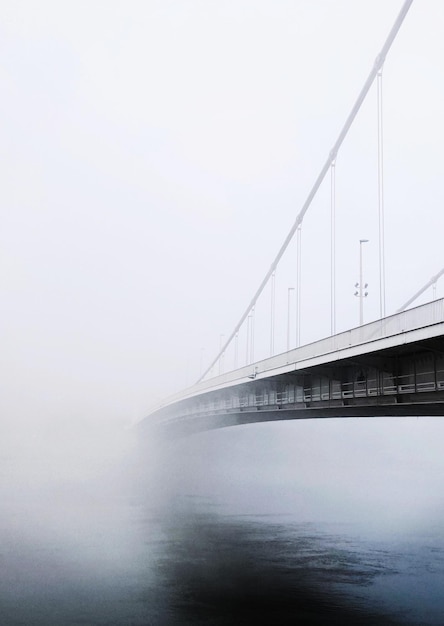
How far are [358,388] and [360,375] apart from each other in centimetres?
47

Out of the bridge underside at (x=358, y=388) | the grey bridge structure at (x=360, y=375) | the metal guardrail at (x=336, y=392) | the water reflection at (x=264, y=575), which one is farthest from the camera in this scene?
the water reflection at (x=264, y=575)

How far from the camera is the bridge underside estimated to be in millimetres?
17234

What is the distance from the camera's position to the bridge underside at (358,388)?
1723 centimetres

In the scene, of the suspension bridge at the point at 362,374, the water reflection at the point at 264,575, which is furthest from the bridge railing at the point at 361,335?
the water reflection at the point at 264,575

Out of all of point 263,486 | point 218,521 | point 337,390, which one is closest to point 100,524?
point 218,521

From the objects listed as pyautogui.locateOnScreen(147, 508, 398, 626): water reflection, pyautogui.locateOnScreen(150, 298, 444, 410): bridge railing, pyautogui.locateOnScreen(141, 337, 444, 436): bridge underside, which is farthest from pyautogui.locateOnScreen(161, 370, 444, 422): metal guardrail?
pyautogui.locateOnScreen(147, 508, 398, 626): water reflection

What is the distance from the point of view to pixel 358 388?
2162 centimetres

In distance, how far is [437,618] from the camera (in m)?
27.6

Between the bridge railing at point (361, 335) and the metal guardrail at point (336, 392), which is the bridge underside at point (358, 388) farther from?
the bridge railing at point (361, 335)

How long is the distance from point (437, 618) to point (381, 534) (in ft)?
72.0

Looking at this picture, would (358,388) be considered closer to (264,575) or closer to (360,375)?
(360,375)

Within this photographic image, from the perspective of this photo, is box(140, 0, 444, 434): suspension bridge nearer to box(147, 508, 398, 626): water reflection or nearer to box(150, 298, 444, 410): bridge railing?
box(150, 298, 444, 410): bridge railing

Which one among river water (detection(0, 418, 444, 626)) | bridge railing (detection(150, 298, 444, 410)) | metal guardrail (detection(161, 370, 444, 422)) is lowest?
river water (detection(0, 418, 444, 626))

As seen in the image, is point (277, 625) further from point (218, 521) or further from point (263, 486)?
point (263, 486)
